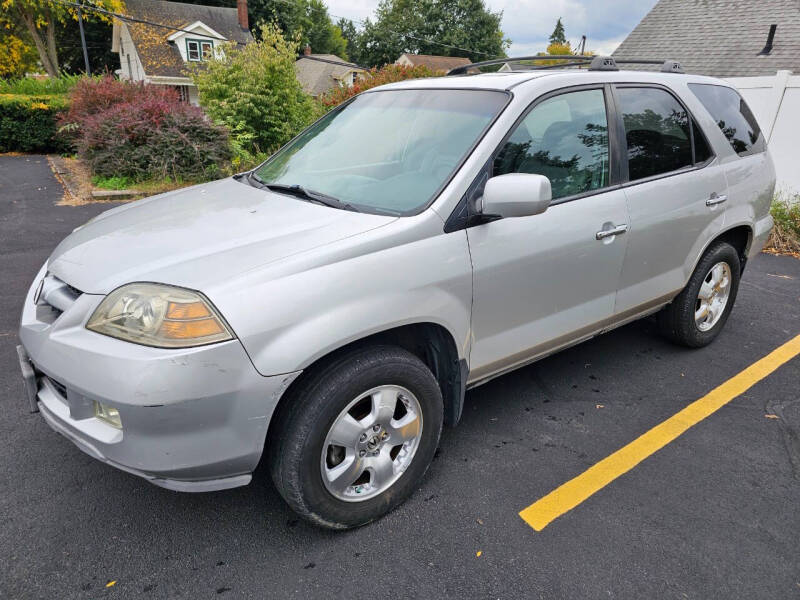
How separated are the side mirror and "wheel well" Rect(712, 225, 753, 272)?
2.23 m

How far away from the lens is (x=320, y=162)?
3.19 metres

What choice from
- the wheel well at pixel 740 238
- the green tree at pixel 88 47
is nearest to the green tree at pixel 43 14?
the green tree at pixel 88 47

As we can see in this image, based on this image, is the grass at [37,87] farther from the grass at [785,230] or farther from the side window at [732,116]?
the side window at [732,116]

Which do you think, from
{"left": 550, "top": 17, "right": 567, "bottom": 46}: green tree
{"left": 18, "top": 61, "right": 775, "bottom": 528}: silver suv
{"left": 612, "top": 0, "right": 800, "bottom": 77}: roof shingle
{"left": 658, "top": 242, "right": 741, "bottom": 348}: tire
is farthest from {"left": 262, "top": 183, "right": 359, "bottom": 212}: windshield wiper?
{"left": 550, "top": 17, "right": 567, "bottom": 46}: green tree

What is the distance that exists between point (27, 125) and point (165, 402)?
1822 cm

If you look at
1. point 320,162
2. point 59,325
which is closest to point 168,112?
point 320,162

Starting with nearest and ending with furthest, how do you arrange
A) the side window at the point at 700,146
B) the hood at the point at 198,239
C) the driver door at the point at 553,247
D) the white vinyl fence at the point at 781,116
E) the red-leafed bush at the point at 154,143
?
the hood at the point at 198,239, the driver door at the point at 553,247, the side window at the point at 700,146, the white vinyl fence at the point at 781,116, the red-leafed bush at the point at 154,143

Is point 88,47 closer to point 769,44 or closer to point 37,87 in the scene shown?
point 37,87

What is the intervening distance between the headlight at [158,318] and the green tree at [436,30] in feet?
197

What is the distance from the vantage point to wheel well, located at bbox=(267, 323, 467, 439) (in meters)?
2.55

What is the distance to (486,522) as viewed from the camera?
2.51 meters

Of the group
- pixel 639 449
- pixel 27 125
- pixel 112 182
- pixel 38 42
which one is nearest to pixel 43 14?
pixel 38 42

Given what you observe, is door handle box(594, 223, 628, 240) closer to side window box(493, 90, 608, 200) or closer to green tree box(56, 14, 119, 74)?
side window box(493, 90, 608, 200)

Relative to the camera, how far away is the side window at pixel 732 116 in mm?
3863
